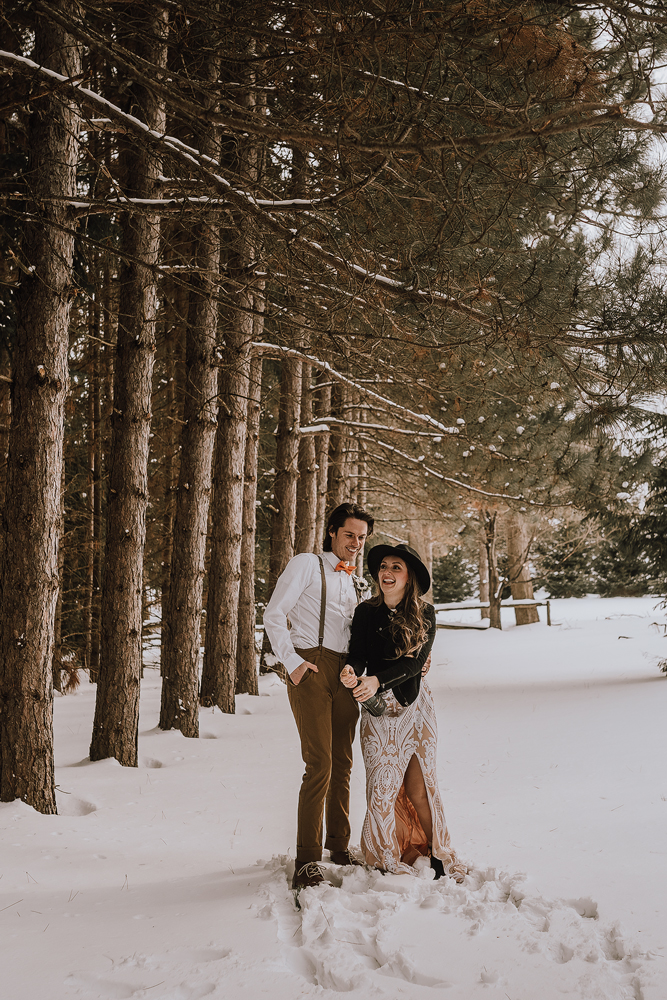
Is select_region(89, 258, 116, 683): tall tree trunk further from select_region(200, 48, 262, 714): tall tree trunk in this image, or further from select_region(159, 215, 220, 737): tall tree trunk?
select_region(159, 215, 220, 737): tall tree trunk

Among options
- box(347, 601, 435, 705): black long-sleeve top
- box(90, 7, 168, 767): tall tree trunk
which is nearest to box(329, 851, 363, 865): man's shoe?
box(347, 601, 435, 705): black long-sleeve top

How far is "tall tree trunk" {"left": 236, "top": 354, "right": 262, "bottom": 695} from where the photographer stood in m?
11.4

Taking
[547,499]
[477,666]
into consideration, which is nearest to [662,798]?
[547,499]

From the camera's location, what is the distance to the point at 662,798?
5.41m

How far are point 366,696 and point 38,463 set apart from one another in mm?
2759

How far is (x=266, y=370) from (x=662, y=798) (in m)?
11.2

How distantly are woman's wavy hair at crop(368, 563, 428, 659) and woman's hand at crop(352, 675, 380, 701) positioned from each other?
187mm

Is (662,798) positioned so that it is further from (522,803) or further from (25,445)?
(25,445)

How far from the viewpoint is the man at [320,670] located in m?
3.94

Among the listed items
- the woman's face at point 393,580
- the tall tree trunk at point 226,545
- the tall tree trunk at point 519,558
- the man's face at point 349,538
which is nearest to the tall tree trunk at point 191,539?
the tall tree trunk at point 226,545

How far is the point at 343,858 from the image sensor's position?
13.8 ft

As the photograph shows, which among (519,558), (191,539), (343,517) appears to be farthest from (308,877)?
(519,558)

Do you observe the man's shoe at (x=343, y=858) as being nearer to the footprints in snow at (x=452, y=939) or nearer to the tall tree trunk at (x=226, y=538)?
the footprints in snow at (x=452, y=939)

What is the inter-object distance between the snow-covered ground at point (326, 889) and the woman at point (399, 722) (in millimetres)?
259
